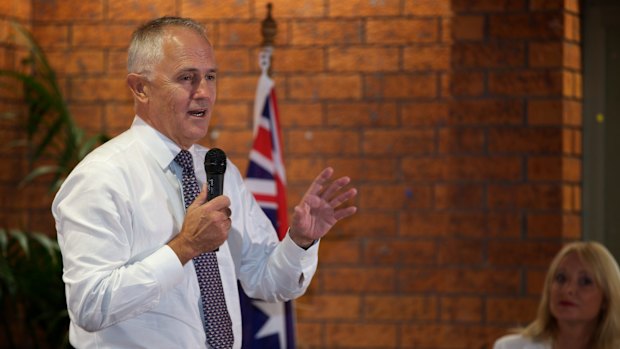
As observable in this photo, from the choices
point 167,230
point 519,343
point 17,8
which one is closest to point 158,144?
point 167,230

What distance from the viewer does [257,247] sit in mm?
2512

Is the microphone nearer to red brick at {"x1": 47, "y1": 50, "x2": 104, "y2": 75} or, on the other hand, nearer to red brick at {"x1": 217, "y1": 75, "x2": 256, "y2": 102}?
red brick at {"x1": 217, "y1": 75, "x2": 256, "y2": 102}

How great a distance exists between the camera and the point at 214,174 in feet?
7.11

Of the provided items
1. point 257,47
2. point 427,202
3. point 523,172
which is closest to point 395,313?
point 427,202

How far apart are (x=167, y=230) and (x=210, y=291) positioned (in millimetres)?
174

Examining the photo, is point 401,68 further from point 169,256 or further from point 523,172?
point 169,256

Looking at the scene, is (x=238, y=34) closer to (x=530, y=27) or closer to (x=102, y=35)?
(x=102, y=35)

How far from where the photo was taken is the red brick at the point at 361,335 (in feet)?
13.6

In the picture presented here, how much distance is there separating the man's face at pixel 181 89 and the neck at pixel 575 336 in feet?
6.09

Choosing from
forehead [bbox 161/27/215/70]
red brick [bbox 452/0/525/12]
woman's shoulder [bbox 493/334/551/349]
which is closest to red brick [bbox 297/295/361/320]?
woman's shoulder [bbox 493/334/551/349]

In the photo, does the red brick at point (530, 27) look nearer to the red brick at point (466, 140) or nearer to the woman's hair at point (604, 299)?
the red brick at point (466, 140)

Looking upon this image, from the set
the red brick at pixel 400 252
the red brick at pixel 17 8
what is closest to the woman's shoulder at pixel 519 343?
the red brick at pixel 400 252

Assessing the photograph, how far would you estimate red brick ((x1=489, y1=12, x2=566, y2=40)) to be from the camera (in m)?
4.10

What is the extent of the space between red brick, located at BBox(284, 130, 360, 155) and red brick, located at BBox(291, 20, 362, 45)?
0.38 metres
